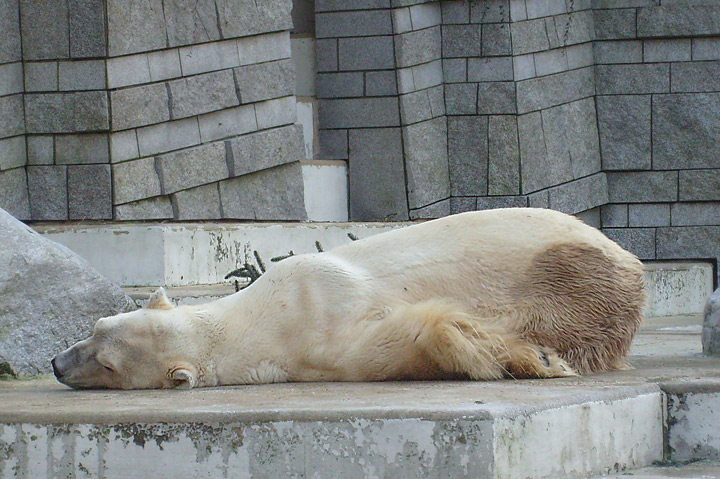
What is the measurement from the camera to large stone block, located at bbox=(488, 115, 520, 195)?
27.5 feet

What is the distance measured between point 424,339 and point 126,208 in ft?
11.1

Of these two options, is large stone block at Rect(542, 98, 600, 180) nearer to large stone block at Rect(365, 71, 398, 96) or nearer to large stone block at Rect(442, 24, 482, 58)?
large stone block at Rect(442, 24, 482, 58)

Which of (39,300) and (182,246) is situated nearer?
(39,300)

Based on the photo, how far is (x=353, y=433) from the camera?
2.32 meters

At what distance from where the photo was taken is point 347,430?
91.4 inches

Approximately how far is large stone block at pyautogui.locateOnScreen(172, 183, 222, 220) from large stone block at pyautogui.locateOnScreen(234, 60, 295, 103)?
0.65 meters

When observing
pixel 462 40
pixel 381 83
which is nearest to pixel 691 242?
pixel 462 40

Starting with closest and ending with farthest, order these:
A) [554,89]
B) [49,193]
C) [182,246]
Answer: [182,246]
[49,193]
[554,89]

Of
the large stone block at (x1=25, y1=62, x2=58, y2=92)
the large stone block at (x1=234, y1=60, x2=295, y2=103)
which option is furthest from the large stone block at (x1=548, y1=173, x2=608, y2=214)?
the large stone block at (x1=25, y1=62, x2=58, y2=92)

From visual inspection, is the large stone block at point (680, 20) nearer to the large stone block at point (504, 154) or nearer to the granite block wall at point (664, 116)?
the granite block wall at point (664, 116)

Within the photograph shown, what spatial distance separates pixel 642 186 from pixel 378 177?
7.90ft

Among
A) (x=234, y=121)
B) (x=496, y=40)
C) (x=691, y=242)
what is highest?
(x=496, y=40)

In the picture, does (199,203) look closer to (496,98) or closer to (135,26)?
(135,26)

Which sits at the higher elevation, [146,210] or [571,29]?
[571,29]
